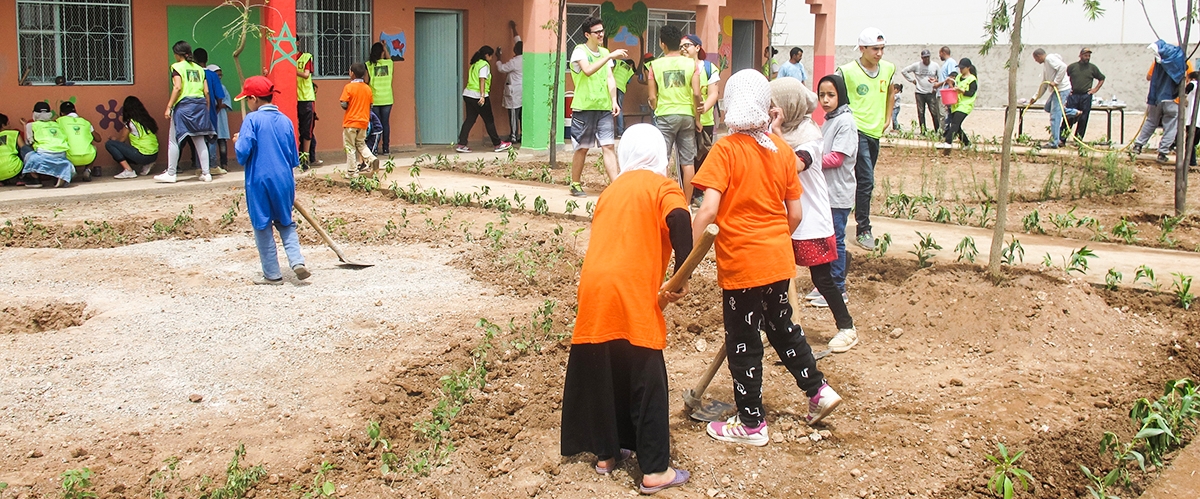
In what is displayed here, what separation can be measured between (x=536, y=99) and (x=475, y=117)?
94 cm

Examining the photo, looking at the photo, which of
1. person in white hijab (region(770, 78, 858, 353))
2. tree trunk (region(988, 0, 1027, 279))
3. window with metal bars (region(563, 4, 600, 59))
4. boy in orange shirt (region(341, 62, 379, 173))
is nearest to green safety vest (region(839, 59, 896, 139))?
tree trunk (region(988, 0, 1027, 279))

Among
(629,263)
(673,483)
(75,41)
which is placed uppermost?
(75,41)

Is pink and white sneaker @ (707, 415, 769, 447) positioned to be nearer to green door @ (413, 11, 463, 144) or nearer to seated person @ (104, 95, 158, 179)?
seated person @ (104, 95, 158, 179)

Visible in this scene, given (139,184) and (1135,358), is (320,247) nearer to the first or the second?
(139,184)

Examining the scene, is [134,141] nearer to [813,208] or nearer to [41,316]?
[41,316]

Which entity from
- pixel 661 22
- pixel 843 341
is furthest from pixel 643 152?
pixel 661 22

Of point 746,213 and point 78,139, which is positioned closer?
point 746,213

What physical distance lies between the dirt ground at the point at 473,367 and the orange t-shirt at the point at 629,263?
644 mm

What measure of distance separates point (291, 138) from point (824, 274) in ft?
12.2

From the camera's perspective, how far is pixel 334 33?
1409cm

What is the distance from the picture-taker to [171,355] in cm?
546

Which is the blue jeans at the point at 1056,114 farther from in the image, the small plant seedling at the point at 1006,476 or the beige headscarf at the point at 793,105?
the small plant seedling at the point at 1006,476

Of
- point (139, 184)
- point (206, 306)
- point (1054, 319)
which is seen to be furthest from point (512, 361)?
point (139, 184)

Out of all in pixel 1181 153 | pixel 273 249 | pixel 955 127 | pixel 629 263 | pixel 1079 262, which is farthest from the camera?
pixel 955 127
